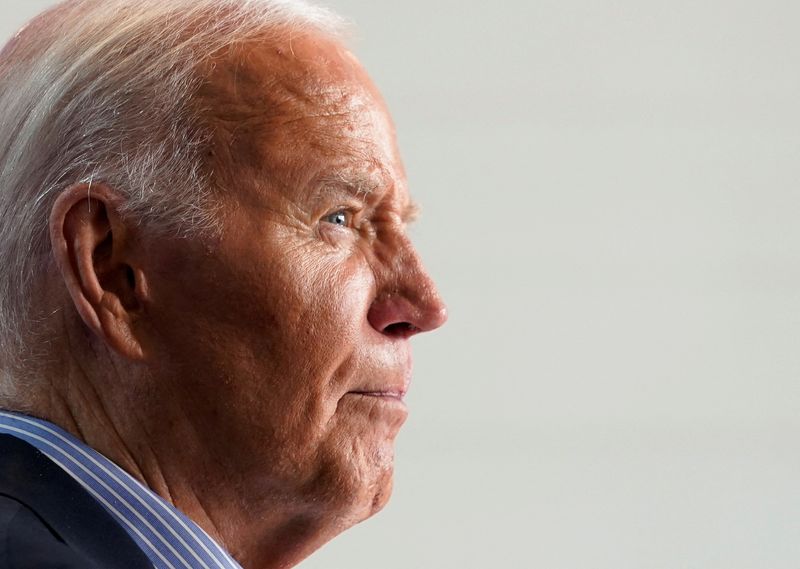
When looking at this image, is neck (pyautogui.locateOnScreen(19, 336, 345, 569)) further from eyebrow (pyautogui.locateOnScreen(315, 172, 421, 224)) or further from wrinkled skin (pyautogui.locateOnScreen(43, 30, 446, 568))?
eyebrow (pyautogui.locateOnScreen(315, 172, 421, 224))

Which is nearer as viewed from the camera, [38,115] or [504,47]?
[38,115]

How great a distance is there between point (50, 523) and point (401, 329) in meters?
0.48

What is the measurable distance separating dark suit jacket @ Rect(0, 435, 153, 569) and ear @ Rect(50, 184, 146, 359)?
159 mm

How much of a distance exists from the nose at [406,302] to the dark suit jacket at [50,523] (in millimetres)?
396

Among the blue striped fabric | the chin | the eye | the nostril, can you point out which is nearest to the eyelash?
the eye

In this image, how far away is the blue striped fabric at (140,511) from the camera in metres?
1.27

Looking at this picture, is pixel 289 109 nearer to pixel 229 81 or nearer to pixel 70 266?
pixel 229 81

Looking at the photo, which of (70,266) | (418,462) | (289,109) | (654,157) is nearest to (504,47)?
(654,157)

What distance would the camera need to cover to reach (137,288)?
52.8 inches

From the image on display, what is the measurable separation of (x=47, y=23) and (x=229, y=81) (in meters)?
0.26

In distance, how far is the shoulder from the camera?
44.0 inches

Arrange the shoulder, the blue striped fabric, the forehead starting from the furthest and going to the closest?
the forehead → the blue striped fabric → the shoulder

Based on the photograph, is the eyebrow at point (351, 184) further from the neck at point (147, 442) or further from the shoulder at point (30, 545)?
the shoulder at point (30, 545)

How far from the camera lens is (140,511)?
1.28 m
